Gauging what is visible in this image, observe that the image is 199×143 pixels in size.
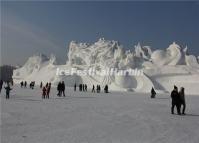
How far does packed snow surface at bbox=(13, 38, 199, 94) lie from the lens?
239ft

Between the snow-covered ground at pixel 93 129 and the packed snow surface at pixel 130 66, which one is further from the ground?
the packed snow surface at pixel 130 66

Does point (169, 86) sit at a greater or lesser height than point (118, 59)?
lesser

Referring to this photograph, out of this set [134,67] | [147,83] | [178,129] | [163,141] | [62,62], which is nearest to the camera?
[163,141]

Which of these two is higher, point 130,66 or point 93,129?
point 130,66

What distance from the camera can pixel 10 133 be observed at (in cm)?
986

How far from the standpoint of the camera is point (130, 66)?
7762 centimetres

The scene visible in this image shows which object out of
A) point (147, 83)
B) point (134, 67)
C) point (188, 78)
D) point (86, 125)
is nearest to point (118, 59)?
point (134, 67)

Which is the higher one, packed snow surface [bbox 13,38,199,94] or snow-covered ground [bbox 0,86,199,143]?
packed snow surface [bbox 13,38,199,94]

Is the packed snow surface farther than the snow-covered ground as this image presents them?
Yes

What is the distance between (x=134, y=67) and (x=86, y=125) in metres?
67.1

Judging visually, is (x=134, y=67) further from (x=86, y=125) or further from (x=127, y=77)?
(x=86, y=125)

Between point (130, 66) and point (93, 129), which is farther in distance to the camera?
point (130, 66)

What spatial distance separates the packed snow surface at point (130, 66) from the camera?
72.9 meters

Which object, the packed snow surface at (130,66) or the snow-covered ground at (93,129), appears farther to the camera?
the packed snow surface at (130,66)
